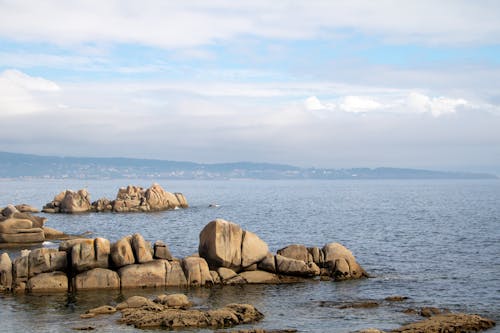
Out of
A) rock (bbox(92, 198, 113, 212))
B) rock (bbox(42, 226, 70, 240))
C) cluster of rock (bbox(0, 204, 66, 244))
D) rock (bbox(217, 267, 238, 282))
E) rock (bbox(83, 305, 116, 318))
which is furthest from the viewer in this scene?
rock (bbox(92, 198, 113, 212))

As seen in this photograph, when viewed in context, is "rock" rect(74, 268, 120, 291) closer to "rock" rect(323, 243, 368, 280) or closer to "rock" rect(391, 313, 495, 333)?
"rock" rect(323, 243, 368, 280)

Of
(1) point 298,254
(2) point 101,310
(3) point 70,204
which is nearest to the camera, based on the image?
(2) point 101,310

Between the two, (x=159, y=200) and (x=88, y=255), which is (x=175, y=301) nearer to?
(x=88, y=255)

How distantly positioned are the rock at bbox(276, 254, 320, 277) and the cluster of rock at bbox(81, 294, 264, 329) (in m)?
11.6

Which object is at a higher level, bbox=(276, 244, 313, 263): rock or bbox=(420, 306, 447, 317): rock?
bbox=(276, 244, 313, 263): rock

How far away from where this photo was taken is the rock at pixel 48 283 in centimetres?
4403

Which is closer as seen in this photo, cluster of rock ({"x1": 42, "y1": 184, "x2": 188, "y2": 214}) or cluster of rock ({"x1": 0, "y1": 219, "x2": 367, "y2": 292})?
cluster of rock ({"x1": 0, "y1": 219, "x2": 367, "y2": 292})

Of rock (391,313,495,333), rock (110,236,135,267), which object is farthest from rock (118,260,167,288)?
rock (391,313,495,333)

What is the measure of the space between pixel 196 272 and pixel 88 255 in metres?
7.81

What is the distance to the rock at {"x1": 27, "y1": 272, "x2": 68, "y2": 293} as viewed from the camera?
4403 cm

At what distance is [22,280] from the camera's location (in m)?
44.9

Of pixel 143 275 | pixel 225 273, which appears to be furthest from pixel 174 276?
pixel 225 273

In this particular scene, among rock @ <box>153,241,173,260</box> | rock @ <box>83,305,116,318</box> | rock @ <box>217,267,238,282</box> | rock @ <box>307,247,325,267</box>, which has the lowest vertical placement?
rock @ <box>83,305,116,318</box>

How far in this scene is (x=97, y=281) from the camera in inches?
1758
